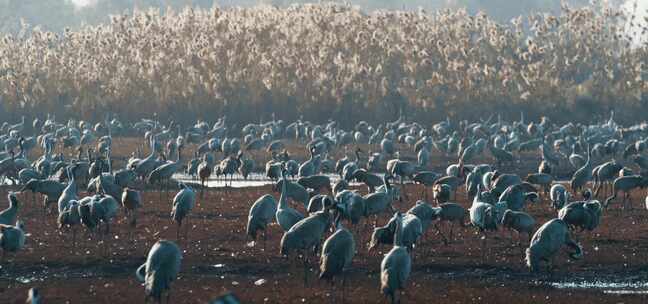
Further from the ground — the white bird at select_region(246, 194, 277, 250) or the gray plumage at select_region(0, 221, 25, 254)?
the white bird at select_region(246, 194, 277, 250)

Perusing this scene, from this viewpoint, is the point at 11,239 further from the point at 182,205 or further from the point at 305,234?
the point at 305,234

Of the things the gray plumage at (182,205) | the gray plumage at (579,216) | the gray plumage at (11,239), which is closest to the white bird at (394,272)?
the gray plumage at (579,216)

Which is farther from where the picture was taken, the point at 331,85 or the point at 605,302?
the point at 331,85

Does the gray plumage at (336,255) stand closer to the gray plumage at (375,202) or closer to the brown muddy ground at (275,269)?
the brown muddy ground at (275,269)

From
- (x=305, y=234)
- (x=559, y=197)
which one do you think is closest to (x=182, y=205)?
(x=305, y=234)

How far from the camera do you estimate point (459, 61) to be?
177 feet

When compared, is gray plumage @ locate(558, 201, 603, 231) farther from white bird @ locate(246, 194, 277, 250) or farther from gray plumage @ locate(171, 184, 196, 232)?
gray plumage @ locate(171, 184, 196, 232)

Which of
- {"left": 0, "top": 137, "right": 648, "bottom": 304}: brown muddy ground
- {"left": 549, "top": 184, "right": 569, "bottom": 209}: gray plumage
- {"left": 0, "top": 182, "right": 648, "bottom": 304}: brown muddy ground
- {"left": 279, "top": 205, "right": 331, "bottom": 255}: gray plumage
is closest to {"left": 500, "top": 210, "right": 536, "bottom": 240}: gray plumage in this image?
{"left": 0, "top": 182, "right": 648, "bottom": 304}: brown muddy ground

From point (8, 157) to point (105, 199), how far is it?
14.5 m

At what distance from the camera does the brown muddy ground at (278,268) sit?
17.5 metres

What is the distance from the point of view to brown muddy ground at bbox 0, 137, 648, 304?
17484 millimetres

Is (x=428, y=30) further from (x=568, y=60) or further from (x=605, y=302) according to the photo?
(x=605, y=302)

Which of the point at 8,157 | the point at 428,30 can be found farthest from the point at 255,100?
the point at 8,157

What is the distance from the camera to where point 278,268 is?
19.9 meters
